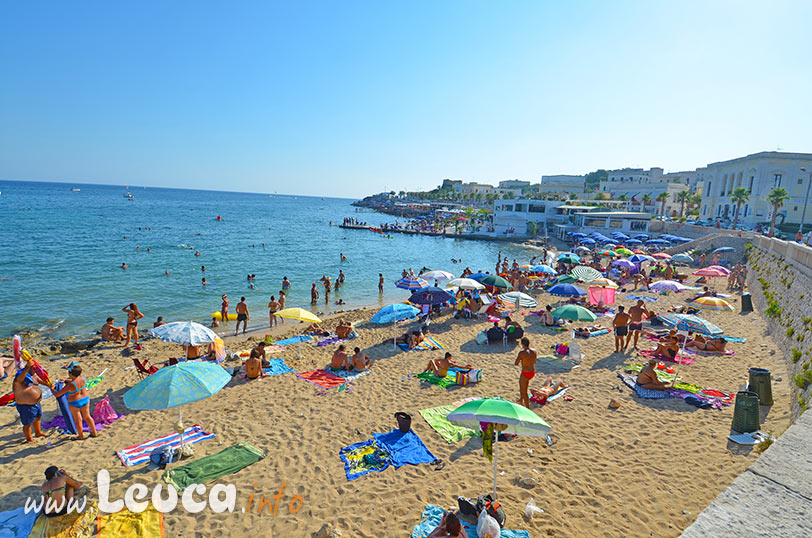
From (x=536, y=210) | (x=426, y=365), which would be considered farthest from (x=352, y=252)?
(x=426, y=365)

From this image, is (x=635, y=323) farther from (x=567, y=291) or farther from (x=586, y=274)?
(x=586, y=274)

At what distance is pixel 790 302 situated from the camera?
45.4 ft

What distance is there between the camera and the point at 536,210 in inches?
2343

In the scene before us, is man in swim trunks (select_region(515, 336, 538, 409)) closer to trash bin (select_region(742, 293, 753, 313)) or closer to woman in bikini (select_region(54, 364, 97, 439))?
woman in bikini (select_region(54, 364, 97, 439))

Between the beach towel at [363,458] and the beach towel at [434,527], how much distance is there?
132cm

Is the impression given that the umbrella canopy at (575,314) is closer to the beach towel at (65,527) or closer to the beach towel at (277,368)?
the beach towel at (277,368)

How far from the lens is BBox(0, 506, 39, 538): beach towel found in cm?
520

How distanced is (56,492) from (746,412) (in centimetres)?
1144

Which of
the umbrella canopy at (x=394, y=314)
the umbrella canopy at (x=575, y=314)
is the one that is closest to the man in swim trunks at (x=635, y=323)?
the umbrella canopy at (x=575, y=314)

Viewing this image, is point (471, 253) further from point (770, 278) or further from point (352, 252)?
point (770, 278)

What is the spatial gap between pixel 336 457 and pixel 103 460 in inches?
164

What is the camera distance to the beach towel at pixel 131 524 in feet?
17.4

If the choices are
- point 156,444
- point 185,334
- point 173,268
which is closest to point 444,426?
point 156,444

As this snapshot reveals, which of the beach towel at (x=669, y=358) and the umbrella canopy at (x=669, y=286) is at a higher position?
the umbrella canopy at (x=669, y=286)
